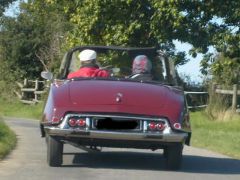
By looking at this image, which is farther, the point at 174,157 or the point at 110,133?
the point at 174,157

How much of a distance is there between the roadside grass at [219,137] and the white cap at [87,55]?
3.76 m

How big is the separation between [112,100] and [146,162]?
205 cm

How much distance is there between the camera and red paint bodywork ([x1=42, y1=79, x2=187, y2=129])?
31.7ft

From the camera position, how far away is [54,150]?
32.9 ft

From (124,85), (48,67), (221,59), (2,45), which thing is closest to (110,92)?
(124,85)

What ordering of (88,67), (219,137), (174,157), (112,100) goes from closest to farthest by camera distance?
(112,100) < (174,157) < (88,67) < (219,137)

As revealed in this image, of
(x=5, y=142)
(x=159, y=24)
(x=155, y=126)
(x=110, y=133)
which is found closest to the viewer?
(x=110, y=133)

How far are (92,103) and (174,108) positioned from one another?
3.49 feet

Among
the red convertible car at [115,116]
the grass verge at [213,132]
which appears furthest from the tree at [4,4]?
the red convertible car at [115,116]

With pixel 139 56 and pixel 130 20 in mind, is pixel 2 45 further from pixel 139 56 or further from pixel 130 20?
pixel 139 56

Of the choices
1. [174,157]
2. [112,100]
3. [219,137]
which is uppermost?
[112,100]

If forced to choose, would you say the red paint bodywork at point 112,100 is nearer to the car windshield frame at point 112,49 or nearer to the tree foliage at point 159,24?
the car windshield frame at point 112,49

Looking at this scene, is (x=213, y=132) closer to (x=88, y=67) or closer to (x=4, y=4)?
(x=88, y=67)

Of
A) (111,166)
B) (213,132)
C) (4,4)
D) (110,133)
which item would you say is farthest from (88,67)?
(4,4)
